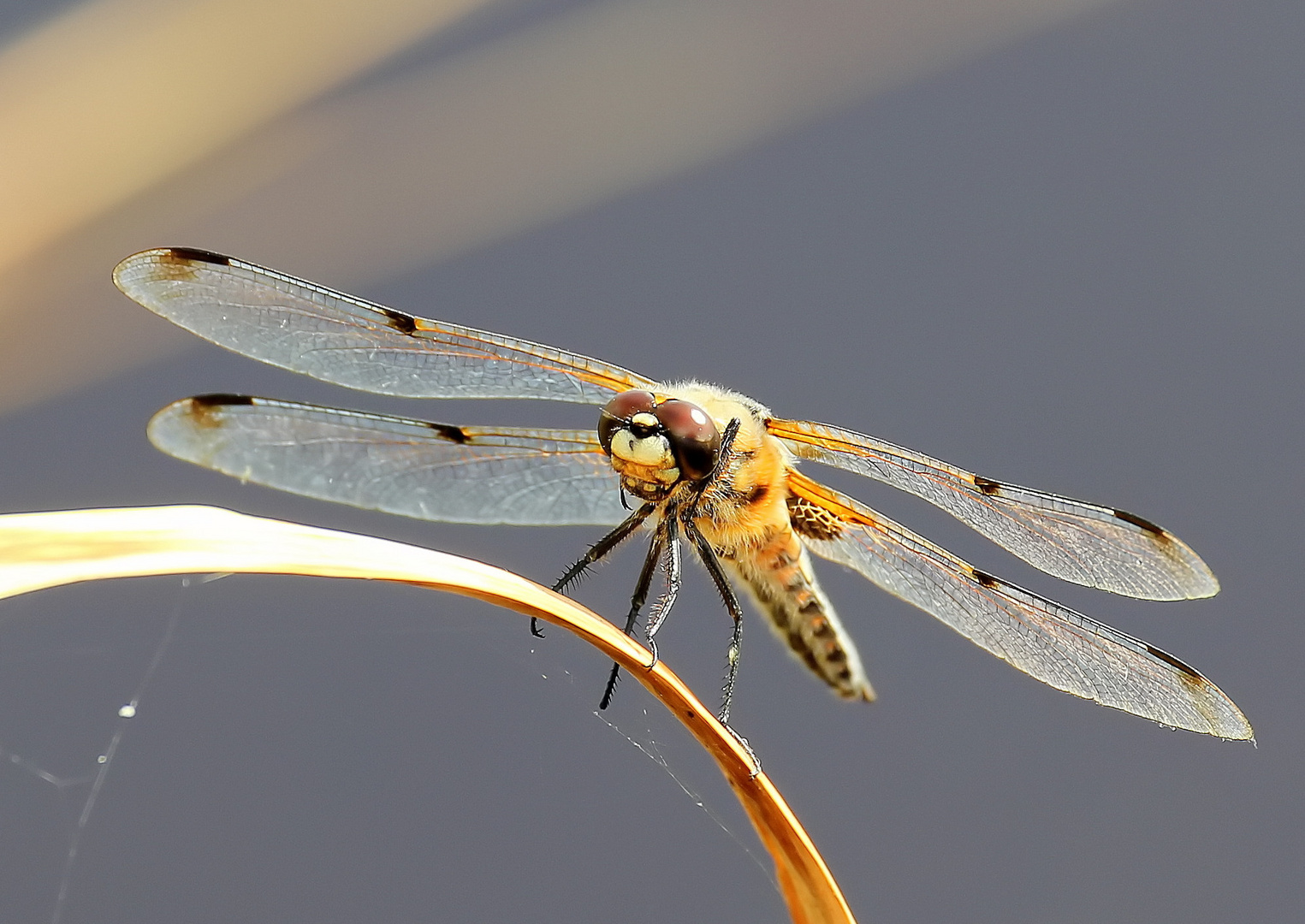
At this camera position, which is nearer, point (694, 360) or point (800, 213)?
point (694, 360)

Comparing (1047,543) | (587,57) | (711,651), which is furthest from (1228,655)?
(587,57)

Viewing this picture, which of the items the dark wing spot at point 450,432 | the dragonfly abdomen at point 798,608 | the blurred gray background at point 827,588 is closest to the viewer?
the dark wing spot at point 450,432

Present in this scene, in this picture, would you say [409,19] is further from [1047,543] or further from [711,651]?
[711,651]

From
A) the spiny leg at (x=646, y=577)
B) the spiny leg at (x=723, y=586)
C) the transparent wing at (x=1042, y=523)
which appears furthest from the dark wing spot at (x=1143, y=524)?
the spiny leg at (x=646, y=577)

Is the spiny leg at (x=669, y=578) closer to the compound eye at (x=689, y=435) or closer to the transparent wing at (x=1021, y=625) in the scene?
the compound eye at (x=689, y=435)

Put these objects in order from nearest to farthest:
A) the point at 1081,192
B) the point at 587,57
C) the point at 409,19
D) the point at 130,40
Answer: the point at 130,40 < the point at 409,19 < the point at 587,57 < the point at 1081,192

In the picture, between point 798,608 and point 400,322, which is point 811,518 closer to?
point 798,608
